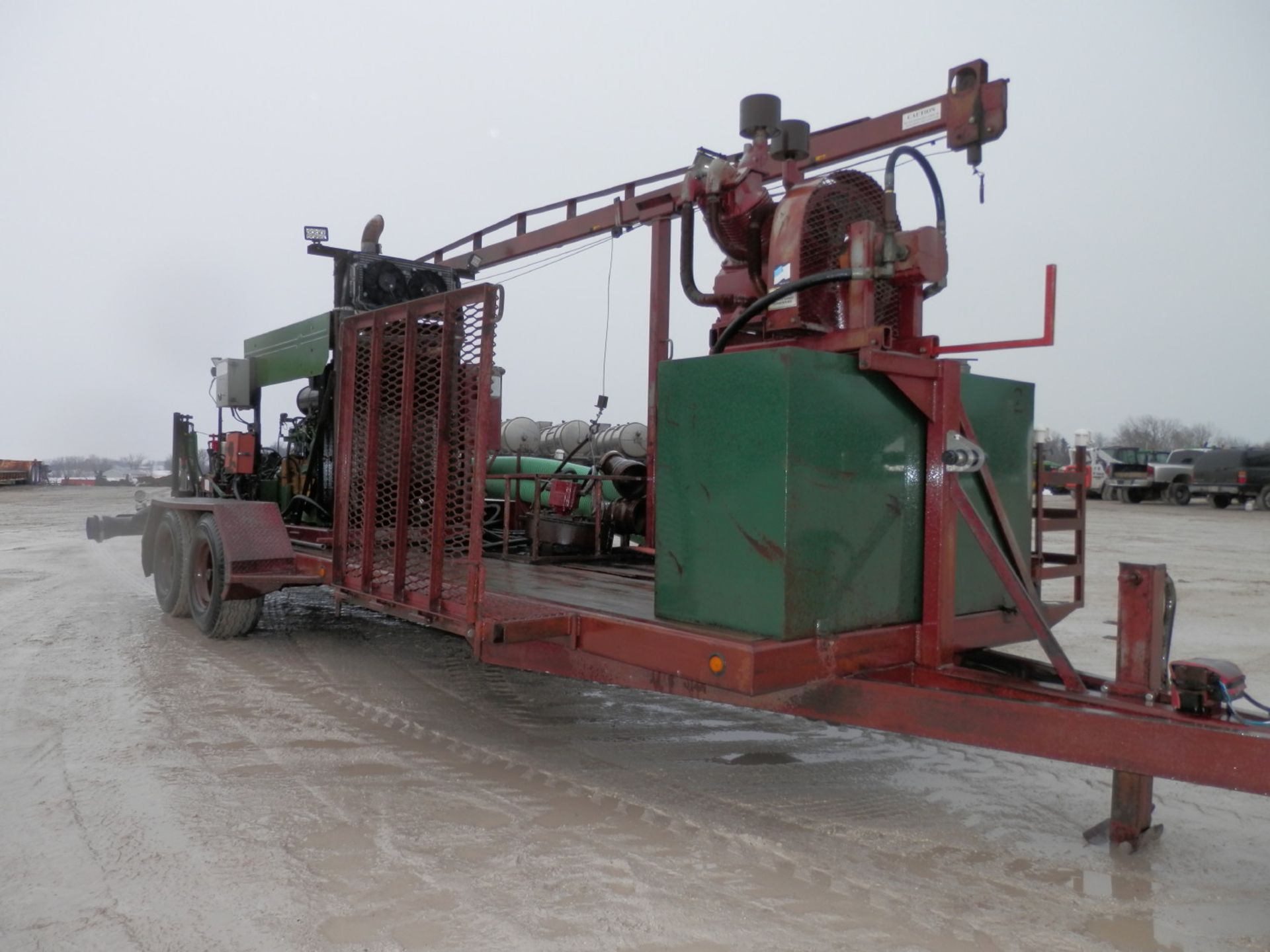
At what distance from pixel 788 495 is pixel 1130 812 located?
1610 millimetres

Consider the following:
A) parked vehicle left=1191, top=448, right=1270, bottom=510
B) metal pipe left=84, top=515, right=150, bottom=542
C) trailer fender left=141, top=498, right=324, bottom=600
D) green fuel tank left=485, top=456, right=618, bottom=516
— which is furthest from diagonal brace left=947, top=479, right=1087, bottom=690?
parked vehicle left=1191, top=448, right=1270, bottom=510

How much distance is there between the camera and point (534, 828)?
3.31 metres

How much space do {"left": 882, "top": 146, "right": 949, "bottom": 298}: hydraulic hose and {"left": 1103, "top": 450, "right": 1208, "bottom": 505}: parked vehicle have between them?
86.6 feet

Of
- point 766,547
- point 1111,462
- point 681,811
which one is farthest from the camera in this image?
point 1111,462

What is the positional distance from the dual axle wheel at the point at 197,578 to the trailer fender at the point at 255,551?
3.1 inches

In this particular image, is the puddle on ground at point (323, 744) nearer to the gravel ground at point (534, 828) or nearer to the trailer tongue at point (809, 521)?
the gravel ground at point (534, 828)

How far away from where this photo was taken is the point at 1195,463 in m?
25.6

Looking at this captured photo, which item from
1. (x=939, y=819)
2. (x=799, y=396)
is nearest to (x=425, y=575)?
(x=799, y=396)

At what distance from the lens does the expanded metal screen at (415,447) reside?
3871mm

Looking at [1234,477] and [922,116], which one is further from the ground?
[922,116]

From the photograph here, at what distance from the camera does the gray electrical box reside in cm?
745

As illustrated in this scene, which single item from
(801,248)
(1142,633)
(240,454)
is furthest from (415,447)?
(240,454)

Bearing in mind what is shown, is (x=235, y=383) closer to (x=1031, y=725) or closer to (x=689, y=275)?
(x=689, y=275)

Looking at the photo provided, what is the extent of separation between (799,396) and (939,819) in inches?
69.3
